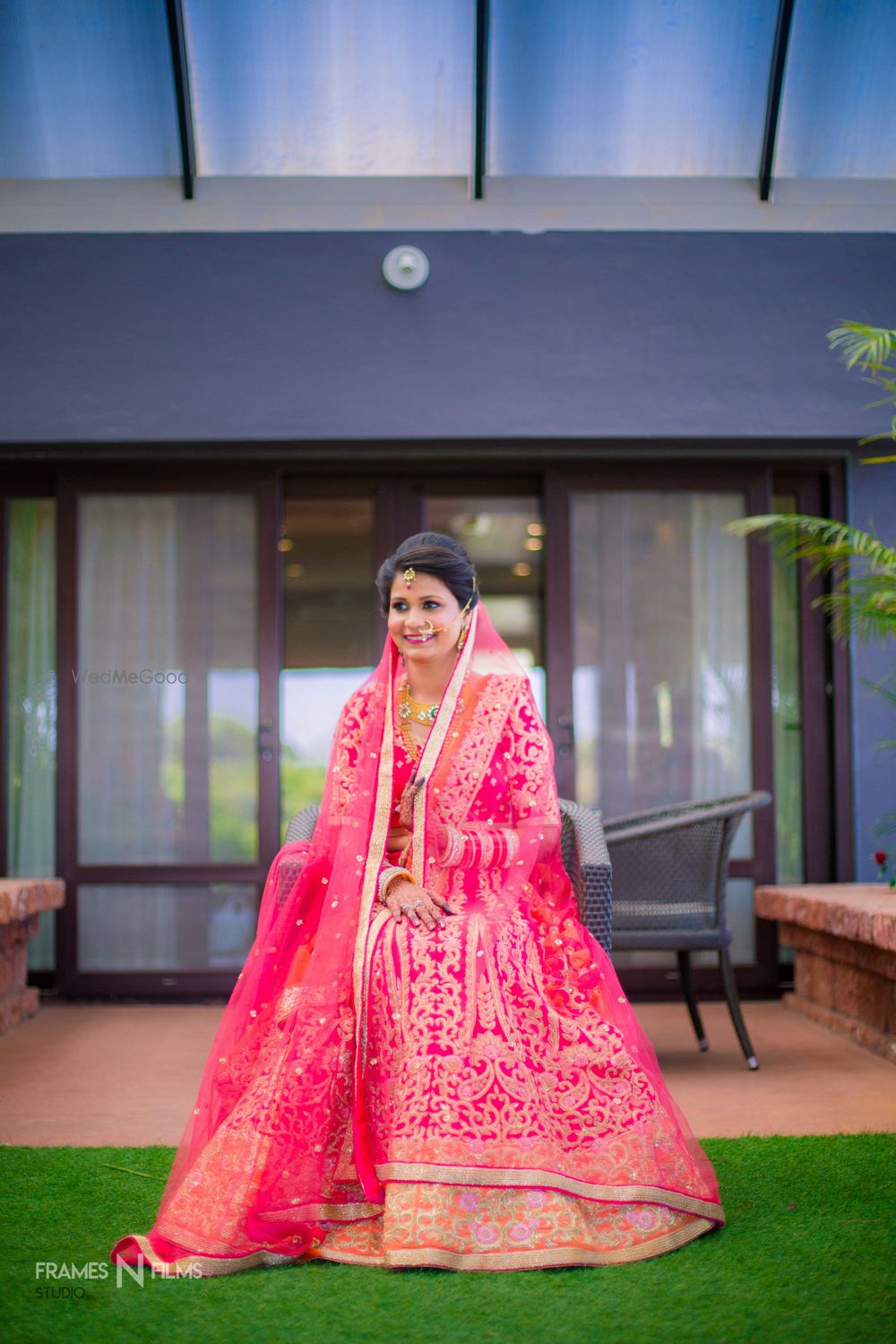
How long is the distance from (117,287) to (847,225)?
120 inches

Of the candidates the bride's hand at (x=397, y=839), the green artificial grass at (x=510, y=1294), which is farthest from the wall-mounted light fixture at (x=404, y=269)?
the green artificial grass at (x=510, y=1294)

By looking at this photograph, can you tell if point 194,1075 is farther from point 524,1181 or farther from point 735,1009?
point 524,1181

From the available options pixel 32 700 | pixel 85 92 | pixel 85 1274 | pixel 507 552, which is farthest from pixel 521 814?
pixel 507 552

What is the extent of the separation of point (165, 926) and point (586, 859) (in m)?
2.43

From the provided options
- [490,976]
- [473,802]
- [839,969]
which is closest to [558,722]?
[839,969]

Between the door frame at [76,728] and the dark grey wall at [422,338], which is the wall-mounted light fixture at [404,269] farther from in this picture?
the door frame at [76,728]

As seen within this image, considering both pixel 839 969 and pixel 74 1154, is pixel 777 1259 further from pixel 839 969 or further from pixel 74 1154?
pixel 839 969

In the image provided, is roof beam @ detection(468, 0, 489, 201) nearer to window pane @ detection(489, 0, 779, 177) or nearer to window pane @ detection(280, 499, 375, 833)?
window pane @ detection(489, 0, 779, 177)

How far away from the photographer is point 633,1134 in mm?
2365

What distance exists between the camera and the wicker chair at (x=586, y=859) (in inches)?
137

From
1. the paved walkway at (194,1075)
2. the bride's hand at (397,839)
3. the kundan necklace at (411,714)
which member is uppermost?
the kundan necklace at (411,714)

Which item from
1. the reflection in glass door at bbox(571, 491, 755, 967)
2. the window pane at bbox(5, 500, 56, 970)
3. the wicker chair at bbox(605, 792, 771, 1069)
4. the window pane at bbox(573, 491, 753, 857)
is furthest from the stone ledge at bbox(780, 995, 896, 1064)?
the window pane at bbox(5, 500, 56, 970)

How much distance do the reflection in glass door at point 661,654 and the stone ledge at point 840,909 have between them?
1.36 feet

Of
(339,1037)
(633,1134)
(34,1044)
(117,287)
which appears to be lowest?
(34,1044)
